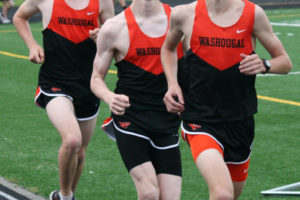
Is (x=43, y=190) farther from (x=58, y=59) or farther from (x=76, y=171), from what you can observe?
(x=58, y=59)

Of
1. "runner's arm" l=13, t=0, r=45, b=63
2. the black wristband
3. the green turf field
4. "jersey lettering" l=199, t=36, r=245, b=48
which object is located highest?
"jersey lettering" l=199, t=36, r=245, b=48

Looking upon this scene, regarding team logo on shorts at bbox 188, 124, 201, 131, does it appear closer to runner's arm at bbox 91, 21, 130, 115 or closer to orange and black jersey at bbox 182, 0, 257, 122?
orange and black jersey at bbox 182, 0, 257, 122

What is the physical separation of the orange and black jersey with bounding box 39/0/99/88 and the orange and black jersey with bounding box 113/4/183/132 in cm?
129

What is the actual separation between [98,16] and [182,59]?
1599 mm

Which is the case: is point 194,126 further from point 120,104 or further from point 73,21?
point 73,21

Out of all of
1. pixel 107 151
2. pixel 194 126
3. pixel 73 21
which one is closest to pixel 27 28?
pixel 73 21

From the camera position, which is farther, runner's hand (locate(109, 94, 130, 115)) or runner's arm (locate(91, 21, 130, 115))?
runner's arm (locate(91, 21, 130, 115))

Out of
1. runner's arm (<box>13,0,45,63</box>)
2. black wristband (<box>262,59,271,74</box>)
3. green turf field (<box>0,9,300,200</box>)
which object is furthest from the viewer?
green turf field (<box>0,9,300,200</box>)

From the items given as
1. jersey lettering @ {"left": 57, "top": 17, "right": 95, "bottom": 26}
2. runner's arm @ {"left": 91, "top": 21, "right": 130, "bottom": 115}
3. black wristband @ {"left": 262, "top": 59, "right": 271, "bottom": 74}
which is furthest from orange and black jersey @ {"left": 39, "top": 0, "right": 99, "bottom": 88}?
black wristband @ {"left": 262, "top": 59, "right": 271, "bottom": 74}

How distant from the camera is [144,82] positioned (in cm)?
573

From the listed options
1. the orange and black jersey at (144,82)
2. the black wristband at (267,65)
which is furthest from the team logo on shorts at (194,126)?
the black wristband at (267,65)

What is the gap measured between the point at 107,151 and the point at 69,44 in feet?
8.73

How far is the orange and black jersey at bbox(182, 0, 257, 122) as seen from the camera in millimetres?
5309

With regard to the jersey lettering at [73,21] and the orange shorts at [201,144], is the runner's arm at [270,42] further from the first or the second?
the jersey lettering at [73,21]
